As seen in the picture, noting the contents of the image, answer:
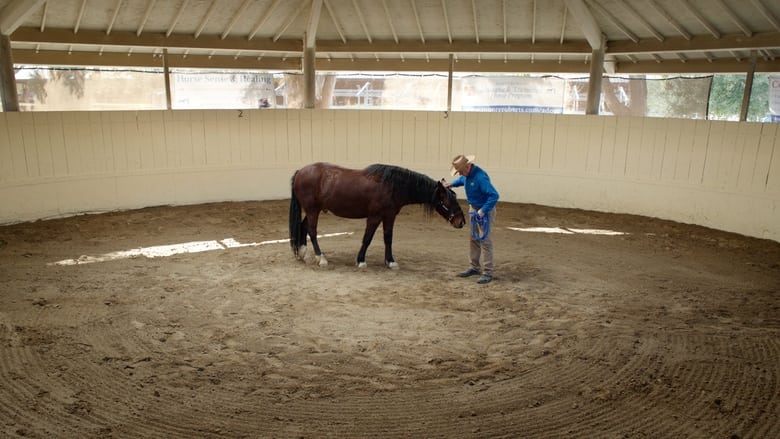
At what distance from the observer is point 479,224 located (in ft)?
23.6

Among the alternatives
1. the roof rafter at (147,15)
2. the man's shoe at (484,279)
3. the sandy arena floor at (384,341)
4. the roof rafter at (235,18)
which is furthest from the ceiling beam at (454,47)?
the man's shoe at (484,279)

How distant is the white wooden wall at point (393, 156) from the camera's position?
9859 mm

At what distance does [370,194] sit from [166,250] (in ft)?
11.4

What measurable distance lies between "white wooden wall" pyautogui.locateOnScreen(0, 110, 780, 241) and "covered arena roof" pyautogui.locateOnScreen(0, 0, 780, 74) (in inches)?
58.8

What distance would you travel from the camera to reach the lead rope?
23.5 feet

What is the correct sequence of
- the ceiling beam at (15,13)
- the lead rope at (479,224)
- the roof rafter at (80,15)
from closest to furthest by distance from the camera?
1. the lead rope at (479,224)
2. the ceiling beam at (15,13)
3. the roof rafter at (80,15)

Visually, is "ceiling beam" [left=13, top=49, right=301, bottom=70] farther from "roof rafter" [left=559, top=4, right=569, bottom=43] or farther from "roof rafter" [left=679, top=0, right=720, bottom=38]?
"roof rafter" [left=679, top=0, right=720, bottom=38]

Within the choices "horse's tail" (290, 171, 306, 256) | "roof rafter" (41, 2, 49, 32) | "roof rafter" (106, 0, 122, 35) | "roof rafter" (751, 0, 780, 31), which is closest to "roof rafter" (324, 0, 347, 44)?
"roof rafter" (106, 0, 122, 35)

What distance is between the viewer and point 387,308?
20.6 ft

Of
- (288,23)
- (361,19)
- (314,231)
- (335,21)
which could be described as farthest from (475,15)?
(314,231)

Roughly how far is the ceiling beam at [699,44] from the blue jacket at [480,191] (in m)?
6.22

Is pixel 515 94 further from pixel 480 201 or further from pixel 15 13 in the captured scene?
pixel 15 13

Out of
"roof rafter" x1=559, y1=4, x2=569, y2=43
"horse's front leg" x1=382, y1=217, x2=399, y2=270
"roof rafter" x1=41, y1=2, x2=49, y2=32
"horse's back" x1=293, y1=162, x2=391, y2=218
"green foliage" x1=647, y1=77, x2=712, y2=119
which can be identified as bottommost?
A: "horse's front leg" x1=382, y1=217, x2=399, y2=270

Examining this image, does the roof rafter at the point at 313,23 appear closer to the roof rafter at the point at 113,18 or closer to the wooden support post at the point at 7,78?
the roof rafter at the point at 113,18
